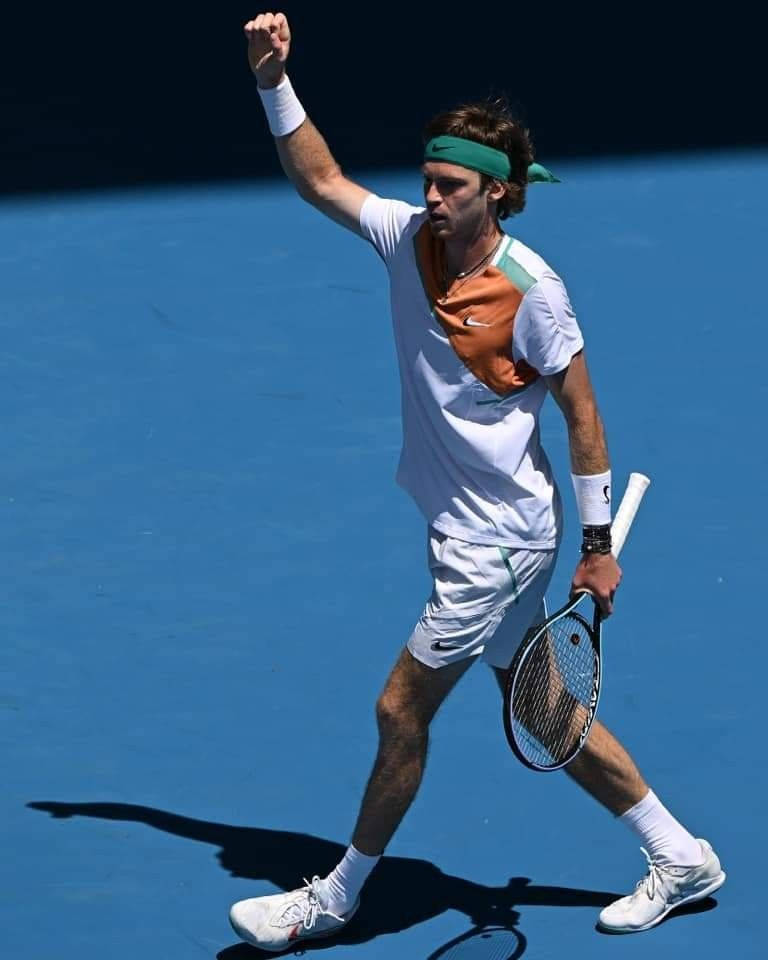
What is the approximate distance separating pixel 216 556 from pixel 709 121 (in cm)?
340

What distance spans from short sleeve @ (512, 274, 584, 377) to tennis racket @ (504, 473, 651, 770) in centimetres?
52

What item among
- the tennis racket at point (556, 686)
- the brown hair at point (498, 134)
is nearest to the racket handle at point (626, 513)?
the tennis racket at point (556, 686)

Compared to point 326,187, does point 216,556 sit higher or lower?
lower

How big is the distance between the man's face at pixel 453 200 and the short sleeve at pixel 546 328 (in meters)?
0.22

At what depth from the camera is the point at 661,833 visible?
5.59 m

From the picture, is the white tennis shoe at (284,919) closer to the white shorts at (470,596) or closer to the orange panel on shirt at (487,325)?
the white shorts at (470,596)

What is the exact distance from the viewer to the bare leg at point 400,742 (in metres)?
5.36

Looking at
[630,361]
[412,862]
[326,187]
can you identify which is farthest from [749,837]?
[630,361]

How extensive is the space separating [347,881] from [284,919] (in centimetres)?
18

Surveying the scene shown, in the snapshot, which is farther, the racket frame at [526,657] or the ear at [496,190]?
the ear at [496,190]

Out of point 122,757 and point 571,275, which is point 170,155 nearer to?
point 571,275

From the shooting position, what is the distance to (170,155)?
30.1 ft

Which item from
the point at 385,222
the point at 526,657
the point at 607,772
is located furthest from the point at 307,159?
the point at 607,772

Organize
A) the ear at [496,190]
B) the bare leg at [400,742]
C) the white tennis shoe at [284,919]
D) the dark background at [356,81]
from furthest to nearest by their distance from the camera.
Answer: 1. the dark background at [356,81]
2. the white tennis shoe at [284,919]
3. the bare leg at [400,742]
4. the ear at [496,190]
